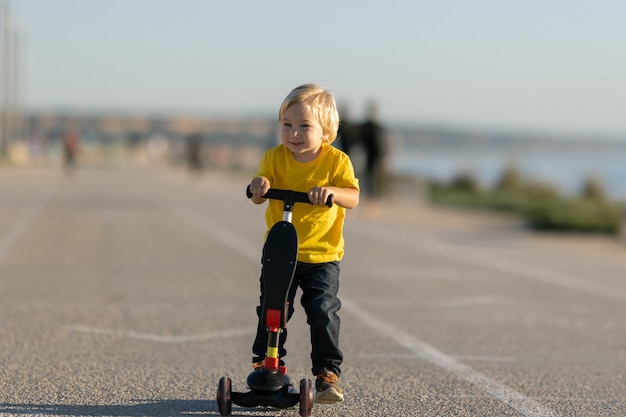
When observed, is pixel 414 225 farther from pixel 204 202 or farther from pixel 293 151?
pixel 293 151

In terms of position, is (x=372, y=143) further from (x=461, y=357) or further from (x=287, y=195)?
(x=287, y=195)

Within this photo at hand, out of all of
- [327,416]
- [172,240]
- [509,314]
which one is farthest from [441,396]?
[172,240]

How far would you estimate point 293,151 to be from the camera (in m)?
5.54

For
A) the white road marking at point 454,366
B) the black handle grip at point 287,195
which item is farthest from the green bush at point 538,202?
the black handle grip at point 287,195

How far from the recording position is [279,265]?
5.31m

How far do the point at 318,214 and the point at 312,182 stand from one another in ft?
0.52

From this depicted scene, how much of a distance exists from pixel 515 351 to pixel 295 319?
77.8 inches

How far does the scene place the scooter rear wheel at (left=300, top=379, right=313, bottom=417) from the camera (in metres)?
5.28

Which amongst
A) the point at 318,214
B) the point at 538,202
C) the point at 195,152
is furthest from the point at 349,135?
the point at 195,152

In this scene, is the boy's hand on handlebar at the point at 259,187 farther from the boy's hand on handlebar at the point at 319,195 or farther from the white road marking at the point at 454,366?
the white road marking at the point at 454,366

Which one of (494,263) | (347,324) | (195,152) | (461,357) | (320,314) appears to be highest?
(320,314)

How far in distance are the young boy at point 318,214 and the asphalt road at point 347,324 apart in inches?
11.1

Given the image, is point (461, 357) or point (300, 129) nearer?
point (300, 129)

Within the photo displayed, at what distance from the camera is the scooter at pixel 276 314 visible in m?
5.30
